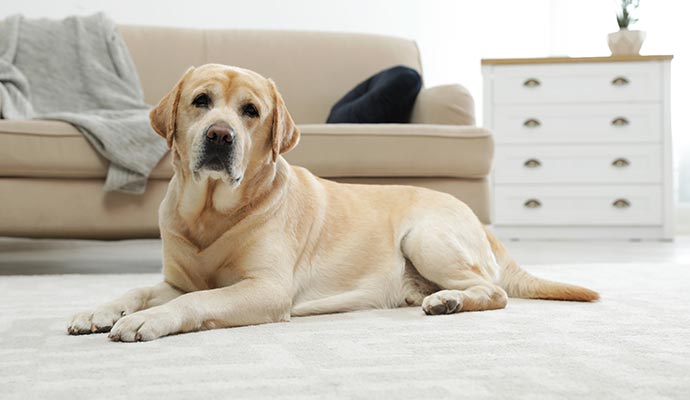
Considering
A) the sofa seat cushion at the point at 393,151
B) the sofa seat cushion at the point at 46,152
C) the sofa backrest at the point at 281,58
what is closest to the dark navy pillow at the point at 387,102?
the sofa seat cushion at the point at 393,151

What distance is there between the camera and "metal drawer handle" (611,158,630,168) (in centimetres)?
459

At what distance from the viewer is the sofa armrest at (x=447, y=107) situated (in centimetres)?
322

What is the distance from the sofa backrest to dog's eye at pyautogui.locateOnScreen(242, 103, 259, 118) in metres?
2.19

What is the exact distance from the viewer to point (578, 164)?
4617 mm

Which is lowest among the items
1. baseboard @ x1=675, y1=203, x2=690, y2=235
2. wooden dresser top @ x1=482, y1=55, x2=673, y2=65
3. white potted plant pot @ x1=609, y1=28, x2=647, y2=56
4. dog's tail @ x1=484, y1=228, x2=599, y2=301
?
baseboard @ x1=675, y1=203, x2=690, y2=235

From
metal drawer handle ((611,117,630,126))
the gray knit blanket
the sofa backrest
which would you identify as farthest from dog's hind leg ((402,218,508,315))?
metal drawer handle ((611,117,630,126))

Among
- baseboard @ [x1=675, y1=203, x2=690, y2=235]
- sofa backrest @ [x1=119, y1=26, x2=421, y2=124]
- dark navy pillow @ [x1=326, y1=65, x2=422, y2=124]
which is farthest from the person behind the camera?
baseboard @ [x1=675, y1=203, x2=690, y2=235]

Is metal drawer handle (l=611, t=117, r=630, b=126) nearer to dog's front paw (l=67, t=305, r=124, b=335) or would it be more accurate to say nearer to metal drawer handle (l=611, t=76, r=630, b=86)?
metal drawer handle (l=611, t=76, r=630, b=86)

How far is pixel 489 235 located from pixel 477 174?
3.27 feet

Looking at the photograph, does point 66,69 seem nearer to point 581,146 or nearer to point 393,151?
point 393,151

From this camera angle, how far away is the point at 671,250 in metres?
3.94

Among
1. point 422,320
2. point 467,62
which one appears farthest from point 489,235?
point 467,62

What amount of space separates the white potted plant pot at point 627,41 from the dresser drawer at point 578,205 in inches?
35.5

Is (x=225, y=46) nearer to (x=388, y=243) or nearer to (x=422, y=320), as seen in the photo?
(x=388, y=243)
